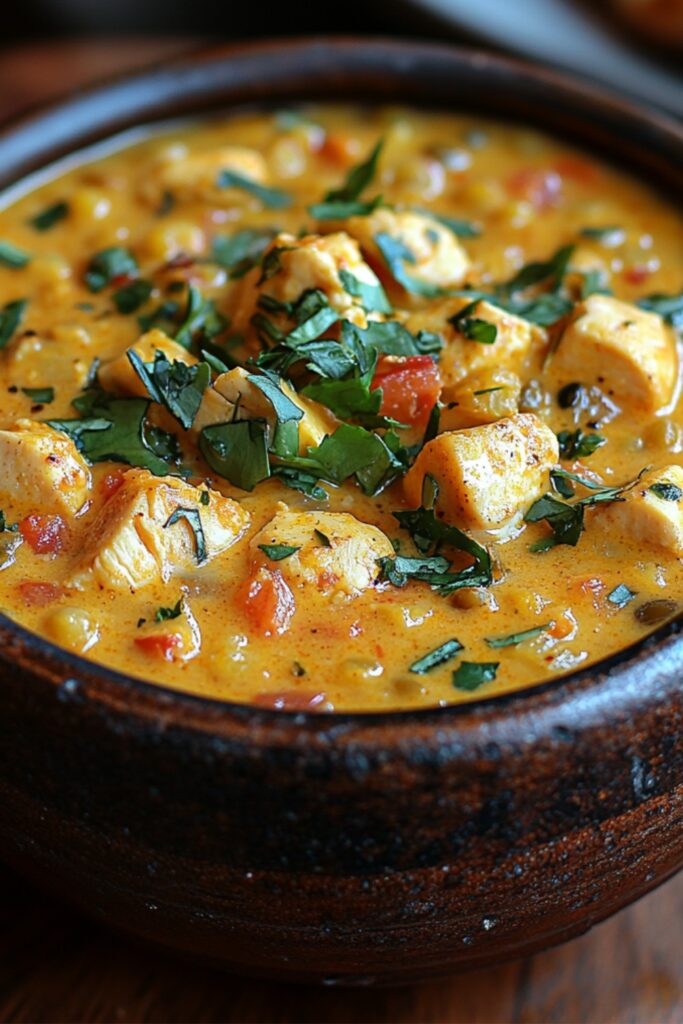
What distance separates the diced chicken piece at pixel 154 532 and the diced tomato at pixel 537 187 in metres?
1.50

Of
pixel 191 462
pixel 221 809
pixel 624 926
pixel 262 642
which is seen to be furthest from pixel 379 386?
pixel 624 926

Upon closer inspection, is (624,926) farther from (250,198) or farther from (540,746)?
(250,198)

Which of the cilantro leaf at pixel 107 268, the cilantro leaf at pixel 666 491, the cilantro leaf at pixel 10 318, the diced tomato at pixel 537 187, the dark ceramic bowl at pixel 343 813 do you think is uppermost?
the diced tomato at pixel 537 187

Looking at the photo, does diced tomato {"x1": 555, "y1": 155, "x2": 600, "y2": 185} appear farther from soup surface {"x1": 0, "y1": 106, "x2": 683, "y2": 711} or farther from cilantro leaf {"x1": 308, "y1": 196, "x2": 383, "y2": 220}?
cilantro leaf {"x1": 308, "y1": 196, "x2": 383, "y2": 220}

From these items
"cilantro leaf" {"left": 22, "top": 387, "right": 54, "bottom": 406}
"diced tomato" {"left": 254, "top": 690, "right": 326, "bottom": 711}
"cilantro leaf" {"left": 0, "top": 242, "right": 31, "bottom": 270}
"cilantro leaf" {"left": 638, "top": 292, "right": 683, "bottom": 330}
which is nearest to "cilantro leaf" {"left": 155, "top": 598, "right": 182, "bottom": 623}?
"diced tomato" {"left": 254, "top": 690, "right": 326, "bottom": 711}

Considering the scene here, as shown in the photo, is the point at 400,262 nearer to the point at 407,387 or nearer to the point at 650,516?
the point at 407,387

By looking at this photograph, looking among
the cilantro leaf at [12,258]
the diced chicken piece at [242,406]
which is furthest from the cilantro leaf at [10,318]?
the diced chicken piece at [242,406]

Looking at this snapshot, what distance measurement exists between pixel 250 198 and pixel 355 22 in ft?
7.37

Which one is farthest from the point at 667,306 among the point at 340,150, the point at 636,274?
the point at 340,150

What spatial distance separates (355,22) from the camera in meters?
5.57

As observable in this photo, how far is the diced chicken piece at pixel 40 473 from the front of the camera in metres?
2.67

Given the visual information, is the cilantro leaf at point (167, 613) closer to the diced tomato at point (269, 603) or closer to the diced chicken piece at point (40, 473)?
the diced tomato at point (269, 603)

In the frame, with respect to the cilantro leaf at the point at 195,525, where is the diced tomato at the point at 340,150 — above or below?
above

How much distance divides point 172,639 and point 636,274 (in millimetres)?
1675
